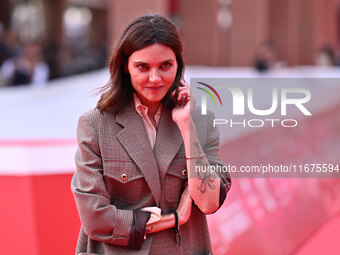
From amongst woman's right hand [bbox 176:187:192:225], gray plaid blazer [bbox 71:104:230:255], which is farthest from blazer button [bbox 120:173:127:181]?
woman's right hand [bbox 176:187:192:225]

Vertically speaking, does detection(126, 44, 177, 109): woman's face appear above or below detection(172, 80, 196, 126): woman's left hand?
above

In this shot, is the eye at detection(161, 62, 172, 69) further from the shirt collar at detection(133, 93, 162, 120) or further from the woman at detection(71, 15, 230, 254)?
the shirt collar at detection(133, 93, 162, 120)

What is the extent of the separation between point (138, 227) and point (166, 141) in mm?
318

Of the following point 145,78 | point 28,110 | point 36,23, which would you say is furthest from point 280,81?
point 36,23

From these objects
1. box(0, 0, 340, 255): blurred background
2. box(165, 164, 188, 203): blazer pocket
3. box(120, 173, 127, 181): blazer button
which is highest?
box(120, 173, 127, 181): blazer button

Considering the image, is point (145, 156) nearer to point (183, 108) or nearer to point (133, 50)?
point (183, 108)

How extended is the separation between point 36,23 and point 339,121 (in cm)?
1393

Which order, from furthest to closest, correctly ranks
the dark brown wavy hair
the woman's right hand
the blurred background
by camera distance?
1. the blurred background
2. the woman's right hand
3. the dark brown wavy hair

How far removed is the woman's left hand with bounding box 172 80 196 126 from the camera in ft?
6.38

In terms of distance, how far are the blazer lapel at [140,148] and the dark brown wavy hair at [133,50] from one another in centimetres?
7

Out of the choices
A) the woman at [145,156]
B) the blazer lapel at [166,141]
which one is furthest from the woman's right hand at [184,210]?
the blazer lapel at [166,141]

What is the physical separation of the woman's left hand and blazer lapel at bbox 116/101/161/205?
0.13m

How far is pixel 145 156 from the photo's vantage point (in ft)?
6.35

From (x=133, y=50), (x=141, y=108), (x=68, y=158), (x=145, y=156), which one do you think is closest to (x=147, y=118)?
(x=141, y=108)
